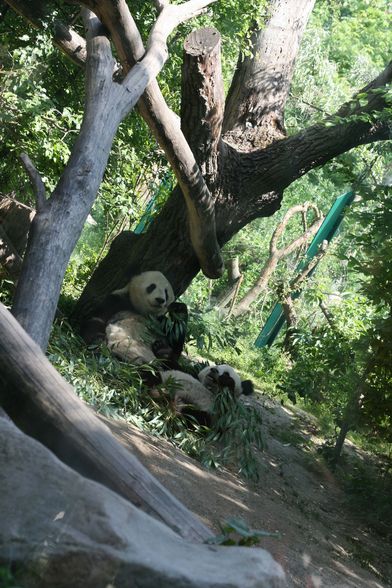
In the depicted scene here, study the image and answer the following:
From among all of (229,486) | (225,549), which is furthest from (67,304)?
(225,549)

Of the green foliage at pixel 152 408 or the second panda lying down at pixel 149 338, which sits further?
the second panda lying down at pixel 149 338

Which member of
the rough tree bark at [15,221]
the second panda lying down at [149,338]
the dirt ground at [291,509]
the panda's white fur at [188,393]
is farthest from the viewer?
the rough tree bark at [15,221]

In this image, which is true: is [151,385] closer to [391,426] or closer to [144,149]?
[391,426]

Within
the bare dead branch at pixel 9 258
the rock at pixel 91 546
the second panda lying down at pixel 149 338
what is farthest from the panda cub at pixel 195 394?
the rock at pixel 91 546

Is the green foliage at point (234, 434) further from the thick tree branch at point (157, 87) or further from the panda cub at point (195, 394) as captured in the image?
the thick tree branch at point (157, 87)

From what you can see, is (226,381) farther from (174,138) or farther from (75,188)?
(75,188)

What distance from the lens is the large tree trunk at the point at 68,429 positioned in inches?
104

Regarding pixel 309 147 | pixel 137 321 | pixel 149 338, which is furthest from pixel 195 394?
pixel 309 147

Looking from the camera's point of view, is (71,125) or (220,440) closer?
(220,440)

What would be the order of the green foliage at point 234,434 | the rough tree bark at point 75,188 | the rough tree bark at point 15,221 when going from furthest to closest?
the rough tree bark at point 15,221 < the green foliage at point 234,434 < the rough tree bark at point 75,188

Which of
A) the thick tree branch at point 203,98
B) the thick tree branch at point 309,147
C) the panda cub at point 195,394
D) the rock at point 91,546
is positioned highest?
the thick tree branch at point 309,147

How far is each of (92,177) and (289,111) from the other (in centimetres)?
1417

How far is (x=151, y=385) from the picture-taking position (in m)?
7.13

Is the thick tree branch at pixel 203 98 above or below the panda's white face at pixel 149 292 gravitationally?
above
